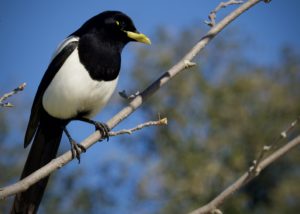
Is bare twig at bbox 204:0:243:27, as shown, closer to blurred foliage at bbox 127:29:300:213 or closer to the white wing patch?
the white wing patch

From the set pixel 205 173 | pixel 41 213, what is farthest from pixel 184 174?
pixel 41 213

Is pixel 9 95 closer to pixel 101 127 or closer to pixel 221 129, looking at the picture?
pixel 101 127

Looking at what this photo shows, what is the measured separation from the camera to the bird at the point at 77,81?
13.0ft

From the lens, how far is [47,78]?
4.09 metres

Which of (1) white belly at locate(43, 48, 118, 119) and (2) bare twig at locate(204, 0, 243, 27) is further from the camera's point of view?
(1) white belly at locate(43, 48, 118, 119)

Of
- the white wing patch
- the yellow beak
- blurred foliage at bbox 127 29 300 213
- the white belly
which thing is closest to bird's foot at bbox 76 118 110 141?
the white belly

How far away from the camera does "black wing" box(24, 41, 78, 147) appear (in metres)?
4.02

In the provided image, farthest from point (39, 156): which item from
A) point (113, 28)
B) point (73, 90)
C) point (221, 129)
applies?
point (221, 129)

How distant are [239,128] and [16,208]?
14.5m

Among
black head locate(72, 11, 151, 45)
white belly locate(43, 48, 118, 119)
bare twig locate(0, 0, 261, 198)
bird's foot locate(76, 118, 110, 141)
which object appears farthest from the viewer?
black head locate(72, 11, 151, 45)

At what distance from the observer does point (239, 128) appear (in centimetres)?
1758

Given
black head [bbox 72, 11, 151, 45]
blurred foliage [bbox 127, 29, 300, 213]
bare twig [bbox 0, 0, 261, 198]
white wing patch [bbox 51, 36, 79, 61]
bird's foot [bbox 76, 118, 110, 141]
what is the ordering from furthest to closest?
blurred foliage [bbox 127, 29, 300, 213], black head [bbox 72, 11, 151, 45], white wing patch [bbox 51, 36, 79, 61], bird's foot [bbox 76, 118, 110, 141], bare twig [bbox 0, 0, 261, 198]

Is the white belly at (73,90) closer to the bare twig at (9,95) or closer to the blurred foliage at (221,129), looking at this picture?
the bare twig at (9,95)

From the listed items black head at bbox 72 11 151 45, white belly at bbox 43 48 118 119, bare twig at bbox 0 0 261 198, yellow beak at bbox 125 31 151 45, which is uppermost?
black head at bbox 72 11 151 45
